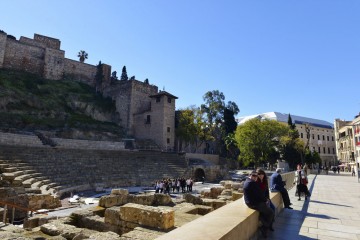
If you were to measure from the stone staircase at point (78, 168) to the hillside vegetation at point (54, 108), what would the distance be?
1105cm

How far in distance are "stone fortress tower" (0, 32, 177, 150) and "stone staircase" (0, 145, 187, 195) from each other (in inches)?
465

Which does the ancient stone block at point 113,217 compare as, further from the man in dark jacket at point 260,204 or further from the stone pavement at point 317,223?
the stone pavement at point 317,223

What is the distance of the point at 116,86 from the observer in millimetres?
54938

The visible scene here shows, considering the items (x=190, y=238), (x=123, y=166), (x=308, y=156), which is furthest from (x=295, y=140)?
(x=190, y=238)

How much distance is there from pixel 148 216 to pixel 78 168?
2019 centimetres

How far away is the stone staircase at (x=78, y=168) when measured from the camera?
18172 millimetres

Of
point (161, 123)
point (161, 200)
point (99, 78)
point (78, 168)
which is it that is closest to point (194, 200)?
point (161, 200)

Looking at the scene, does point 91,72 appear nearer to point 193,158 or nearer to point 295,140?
point 193,158

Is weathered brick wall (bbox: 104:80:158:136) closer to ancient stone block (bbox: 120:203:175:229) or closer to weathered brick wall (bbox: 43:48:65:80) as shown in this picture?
weathered brick wall (bbox: 43:48:65:80)

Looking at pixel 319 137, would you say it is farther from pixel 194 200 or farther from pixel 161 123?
pixel 194 200

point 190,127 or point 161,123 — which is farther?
point 190,127

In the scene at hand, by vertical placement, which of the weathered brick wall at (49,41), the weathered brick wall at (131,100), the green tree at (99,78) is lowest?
the weathered brick wall at (131,100)

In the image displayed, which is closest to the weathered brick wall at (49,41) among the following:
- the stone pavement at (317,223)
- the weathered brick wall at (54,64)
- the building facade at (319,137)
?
the weathered brick wall at (54,64)

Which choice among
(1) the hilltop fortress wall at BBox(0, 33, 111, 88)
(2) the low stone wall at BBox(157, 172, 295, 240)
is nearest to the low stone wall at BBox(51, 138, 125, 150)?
(2) the low stone wall at BBox(157, 172, 295, 240)
